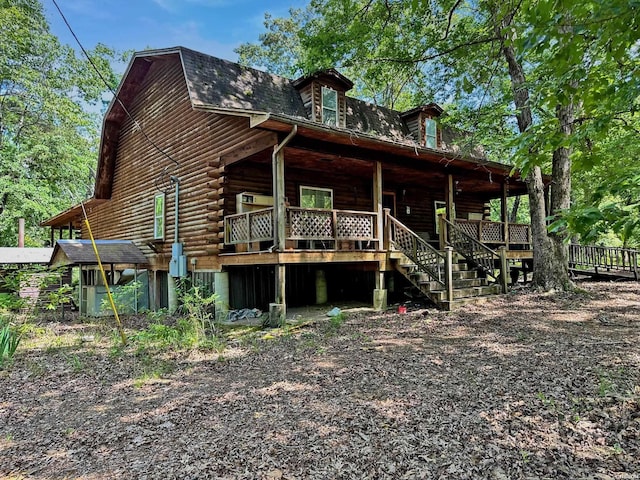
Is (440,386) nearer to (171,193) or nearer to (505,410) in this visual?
(505,410)

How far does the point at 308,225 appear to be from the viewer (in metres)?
9.29

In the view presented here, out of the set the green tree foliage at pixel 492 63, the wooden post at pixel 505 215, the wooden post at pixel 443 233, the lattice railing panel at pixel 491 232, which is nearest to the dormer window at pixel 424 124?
the green tree foliage at pixel 492 63

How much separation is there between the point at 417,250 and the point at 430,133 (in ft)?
25.3

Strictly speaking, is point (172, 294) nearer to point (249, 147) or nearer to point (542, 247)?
point (249, 147)

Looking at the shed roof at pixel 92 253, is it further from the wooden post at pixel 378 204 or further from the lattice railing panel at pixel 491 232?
the lattice railing panel at pixel 491 232

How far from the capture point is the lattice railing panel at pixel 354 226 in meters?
9.76

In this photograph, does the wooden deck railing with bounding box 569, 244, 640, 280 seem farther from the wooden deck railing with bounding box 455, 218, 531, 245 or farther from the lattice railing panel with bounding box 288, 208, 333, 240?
the lattice railing panel with bounding box 288, 208, 333, 240

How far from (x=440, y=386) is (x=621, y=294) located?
968 cm

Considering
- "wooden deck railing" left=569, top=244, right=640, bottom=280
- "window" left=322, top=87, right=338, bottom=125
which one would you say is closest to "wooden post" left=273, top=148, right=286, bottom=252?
"window" left=322, top=87, right=338, bottom=125

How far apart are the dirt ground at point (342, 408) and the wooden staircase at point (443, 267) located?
2.30m

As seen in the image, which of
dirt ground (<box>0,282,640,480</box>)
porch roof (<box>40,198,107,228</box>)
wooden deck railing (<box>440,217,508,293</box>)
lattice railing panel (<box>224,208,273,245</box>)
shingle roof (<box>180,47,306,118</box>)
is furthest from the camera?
porch roof (<box>40,198,107,228</box>)

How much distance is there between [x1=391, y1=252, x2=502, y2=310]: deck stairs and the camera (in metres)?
9.62

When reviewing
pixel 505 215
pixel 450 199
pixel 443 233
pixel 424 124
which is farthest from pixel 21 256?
pixel 505 215

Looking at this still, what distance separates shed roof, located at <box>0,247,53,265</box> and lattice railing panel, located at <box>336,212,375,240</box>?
1719cm
